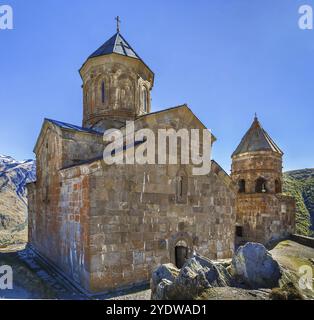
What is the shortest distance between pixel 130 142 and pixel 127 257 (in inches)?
114

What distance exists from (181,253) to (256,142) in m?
8.74

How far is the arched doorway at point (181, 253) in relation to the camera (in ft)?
23.3

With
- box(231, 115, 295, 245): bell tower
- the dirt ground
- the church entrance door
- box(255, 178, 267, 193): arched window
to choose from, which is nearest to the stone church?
the church entrance door

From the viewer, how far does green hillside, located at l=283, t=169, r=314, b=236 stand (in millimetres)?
28773

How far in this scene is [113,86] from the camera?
30.9 ft

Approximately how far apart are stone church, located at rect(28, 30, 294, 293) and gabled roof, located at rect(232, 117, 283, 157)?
548 cm

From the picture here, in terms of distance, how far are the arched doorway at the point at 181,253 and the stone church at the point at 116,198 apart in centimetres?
3

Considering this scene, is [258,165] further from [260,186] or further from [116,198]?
[116,198]

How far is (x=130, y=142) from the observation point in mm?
6594

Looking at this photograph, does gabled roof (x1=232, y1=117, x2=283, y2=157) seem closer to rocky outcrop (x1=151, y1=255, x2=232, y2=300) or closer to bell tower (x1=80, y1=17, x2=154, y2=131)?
bell tower (x1=80, y1=17, x2=154, y2=131)

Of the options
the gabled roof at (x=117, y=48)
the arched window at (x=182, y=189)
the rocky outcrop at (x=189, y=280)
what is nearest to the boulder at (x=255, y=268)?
the rocky outcrop at (x=189, y=280)
